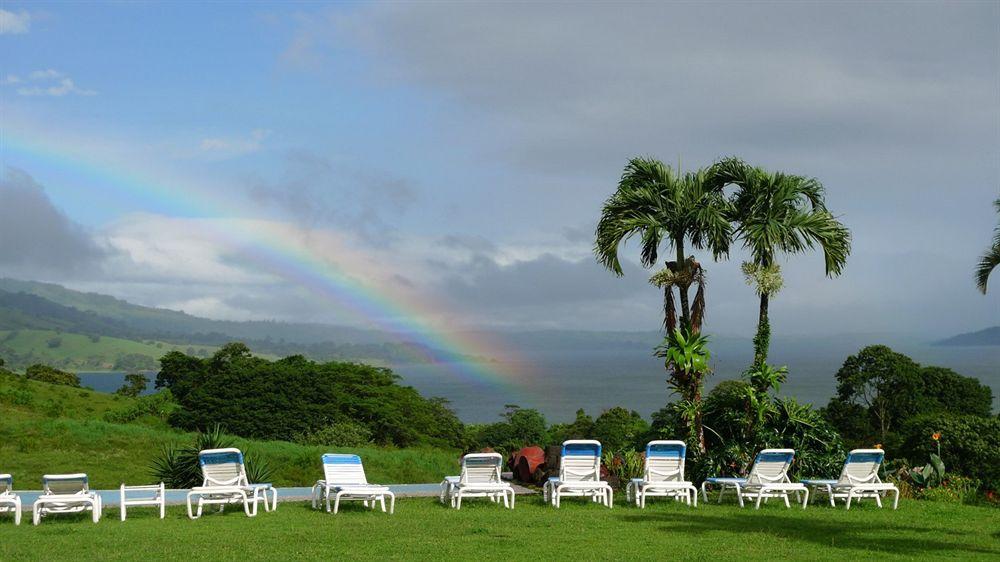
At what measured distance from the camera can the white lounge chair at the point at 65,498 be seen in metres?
11.5

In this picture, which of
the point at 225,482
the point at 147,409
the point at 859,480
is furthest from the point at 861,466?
the point at 147,409

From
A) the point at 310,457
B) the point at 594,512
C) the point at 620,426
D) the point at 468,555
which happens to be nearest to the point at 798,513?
the point at 594,512

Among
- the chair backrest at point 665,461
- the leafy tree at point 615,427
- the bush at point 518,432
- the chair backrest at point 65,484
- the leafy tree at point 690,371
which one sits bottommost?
the bush at point 518,432

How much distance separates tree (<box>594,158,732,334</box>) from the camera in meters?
17.0

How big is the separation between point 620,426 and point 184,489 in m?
23.9

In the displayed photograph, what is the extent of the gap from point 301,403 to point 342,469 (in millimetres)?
23927

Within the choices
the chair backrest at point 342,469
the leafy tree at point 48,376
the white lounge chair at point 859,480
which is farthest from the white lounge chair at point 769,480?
the leafy tree at point 48,376

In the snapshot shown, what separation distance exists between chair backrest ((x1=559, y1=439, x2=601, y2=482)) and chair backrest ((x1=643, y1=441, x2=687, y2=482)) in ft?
2.45

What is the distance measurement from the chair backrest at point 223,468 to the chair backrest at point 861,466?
824cm

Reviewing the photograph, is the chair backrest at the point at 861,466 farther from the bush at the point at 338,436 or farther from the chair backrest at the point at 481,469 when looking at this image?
the bush at the point at 338,436

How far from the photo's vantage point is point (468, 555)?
888 cm

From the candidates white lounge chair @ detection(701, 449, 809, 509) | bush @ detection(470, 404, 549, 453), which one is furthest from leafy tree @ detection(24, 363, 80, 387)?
white lounge chair @ detection(701, 449, 809, 509)

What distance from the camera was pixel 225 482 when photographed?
12719mm

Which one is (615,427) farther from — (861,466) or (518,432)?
(861,466)
